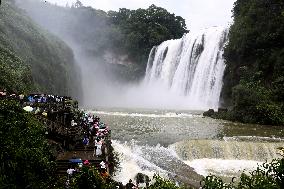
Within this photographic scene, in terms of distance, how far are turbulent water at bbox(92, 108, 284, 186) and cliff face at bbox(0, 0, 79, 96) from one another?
12363mm

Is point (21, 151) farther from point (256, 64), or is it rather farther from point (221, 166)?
point (256, 64)

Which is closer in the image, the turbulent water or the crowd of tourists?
the crowd of tourists

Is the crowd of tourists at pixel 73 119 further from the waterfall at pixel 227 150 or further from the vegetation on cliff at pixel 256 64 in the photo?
the vegetation on cliff at pixel 256 64

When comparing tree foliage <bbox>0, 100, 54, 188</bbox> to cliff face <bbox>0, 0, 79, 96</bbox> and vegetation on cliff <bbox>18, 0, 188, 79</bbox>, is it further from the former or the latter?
vegetation on cliff <bbox>18, 0, 188, 79</bbox>

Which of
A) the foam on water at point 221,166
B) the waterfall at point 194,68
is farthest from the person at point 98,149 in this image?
the waterfall at point 194,68

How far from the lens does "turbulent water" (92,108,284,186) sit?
21.8 m

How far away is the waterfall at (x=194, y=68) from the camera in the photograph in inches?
2082

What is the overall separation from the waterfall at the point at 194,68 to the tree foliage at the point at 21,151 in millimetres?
35328

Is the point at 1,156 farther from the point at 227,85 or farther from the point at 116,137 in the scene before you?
the point at 227,85

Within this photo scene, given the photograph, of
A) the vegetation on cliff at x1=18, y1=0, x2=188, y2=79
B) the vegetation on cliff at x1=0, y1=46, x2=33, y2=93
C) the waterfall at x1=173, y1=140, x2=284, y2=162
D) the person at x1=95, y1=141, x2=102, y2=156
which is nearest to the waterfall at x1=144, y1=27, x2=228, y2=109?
the vegetation on cliff at x1=18, y1=0, x2=188, y2=79

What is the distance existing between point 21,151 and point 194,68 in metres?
43.9

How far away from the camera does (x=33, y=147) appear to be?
16.8 metres

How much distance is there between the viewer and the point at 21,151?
15.5 meters

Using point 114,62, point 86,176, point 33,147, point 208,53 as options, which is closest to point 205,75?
point 208,53
